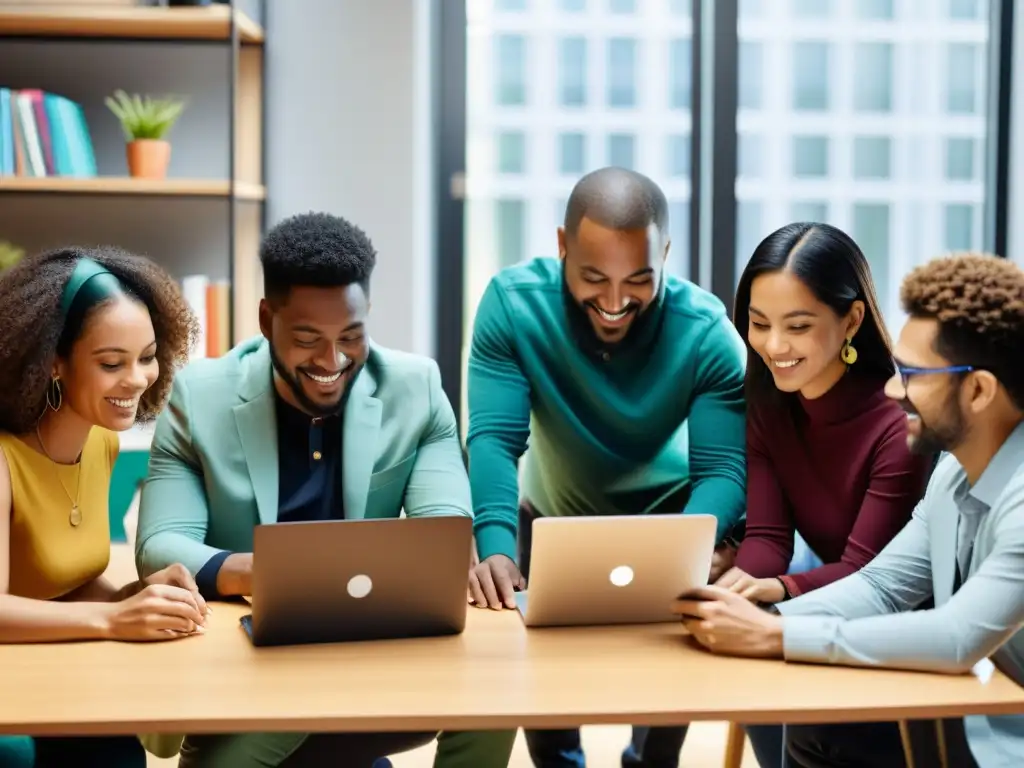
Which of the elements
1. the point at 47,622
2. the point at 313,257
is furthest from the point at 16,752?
the point at 313,257

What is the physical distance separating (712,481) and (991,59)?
8.59ft

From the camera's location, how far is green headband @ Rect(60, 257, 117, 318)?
74.0 inches

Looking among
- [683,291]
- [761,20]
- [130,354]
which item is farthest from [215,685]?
[761,20]

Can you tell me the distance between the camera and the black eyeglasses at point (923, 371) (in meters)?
1.72

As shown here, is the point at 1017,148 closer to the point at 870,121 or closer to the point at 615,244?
the point at 870,121

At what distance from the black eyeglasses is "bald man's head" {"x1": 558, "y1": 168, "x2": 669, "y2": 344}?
0.51 meters

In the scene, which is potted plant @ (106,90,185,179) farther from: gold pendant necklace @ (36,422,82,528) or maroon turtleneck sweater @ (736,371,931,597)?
maroon turtleneck sweater @ (736,371,931,597)

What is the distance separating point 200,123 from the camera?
382 cm

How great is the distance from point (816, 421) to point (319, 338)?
851 mm

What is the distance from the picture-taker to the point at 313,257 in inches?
78.7

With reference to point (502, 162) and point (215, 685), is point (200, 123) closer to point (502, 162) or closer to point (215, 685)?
point (502, 162)

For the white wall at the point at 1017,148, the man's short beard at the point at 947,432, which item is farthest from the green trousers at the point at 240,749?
the white wall at the point at 1017,148

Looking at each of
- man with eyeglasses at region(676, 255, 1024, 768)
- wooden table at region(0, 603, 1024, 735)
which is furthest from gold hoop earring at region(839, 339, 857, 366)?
wooden table at region(0, 603, 1024, 735)

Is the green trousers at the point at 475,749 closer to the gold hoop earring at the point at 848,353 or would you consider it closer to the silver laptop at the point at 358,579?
the silver laptop at the point at 358,579
